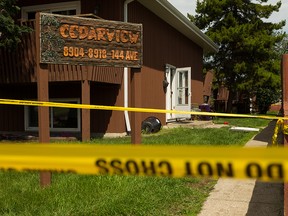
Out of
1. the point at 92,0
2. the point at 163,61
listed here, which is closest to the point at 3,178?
the point at 92,0

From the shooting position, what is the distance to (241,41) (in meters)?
26.0

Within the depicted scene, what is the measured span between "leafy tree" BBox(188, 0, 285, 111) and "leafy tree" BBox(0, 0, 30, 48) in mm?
17717

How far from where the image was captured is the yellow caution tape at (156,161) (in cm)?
141

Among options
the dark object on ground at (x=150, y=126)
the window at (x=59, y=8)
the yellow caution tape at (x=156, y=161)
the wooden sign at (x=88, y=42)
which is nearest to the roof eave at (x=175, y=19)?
the window at (x=59, y=8)

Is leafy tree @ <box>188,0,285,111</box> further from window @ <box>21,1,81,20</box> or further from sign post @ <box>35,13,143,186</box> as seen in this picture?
sign post @ <box>35,13,143,186</box>

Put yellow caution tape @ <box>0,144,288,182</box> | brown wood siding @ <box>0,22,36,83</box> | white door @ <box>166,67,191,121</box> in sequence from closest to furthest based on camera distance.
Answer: yellow caution tape @ <box>0,144,288,182</box>
brown wood siding @ <box>0,22,36,83</box>
white door @ <box>166,67,191,121</box>

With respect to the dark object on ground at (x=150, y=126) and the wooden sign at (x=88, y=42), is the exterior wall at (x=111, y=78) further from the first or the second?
the wooden sign at (x=88, y=42)

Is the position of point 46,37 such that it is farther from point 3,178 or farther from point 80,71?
point 80,71

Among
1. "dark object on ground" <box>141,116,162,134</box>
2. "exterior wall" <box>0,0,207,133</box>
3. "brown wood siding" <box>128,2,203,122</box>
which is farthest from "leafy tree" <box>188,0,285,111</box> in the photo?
"dark object on ground" <box>141,116,162,134</box>

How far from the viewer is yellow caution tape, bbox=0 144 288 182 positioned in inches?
55.7

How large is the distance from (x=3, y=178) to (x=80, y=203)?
1981 millimetres

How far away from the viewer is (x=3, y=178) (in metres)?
5.71

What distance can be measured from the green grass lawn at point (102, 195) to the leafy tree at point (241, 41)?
70.4 ft

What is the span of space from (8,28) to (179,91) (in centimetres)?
904
